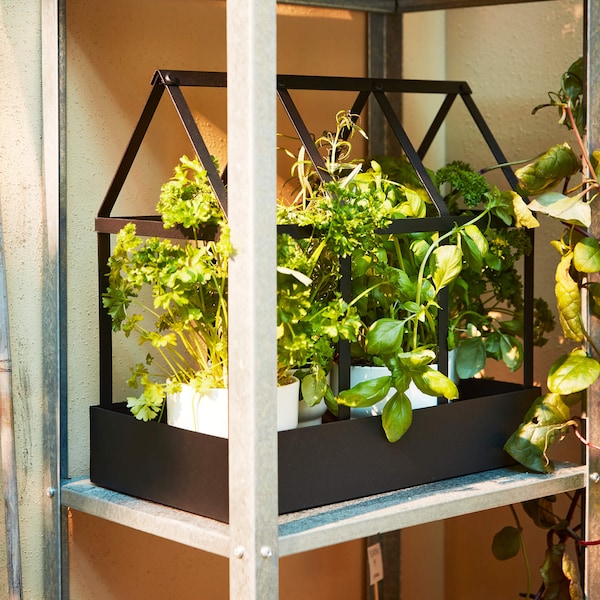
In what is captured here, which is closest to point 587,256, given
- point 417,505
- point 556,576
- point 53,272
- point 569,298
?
point 569,298

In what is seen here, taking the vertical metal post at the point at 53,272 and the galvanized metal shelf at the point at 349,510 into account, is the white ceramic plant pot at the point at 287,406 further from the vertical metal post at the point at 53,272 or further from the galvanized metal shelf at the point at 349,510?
the vertical metal post at the point at 53,272

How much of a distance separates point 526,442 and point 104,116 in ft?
2.50

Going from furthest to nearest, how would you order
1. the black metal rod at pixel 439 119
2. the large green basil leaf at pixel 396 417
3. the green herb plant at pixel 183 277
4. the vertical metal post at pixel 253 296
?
the black metal rod at pixel 439 119 → the large green basil leaf at pixel 396 417 → the green herb plant at pixel 183 277 → the vertical metal post at pixel 253 296

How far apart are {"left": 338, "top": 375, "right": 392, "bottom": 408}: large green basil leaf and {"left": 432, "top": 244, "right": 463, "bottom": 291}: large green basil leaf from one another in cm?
16

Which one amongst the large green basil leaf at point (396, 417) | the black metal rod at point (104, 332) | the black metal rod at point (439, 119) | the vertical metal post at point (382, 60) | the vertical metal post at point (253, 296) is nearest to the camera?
the vertical metal post at point (253, 296)

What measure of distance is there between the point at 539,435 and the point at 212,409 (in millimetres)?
472

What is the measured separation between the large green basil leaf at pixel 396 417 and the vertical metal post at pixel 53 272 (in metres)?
0.47

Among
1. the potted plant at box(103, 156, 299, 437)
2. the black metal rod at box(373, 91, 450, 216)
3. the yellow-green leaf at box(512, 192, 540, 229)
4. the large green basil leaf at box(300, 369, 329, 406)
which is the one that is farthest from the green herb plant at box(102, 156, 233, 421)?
the yellow-green leaf at box(512, 192, 540, 229)

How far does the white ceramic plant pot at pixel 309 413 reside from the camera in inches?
48.8

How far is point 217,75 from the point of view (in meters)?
1.26

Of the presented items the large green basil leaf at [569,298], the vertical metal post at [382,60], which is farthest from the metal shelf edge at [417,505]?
the vertical metal post at [382,60]

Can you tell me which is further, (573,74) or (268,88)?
(573,74)

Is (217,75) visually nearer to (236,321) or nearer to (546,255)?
(236,321)

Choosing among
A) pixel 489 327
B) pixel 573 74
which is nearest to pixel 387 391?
pixel 489 327
